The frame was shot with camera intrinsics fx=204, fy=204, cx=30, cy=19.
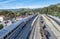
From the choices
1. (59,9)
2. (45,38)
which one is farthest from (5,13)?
(59,9)

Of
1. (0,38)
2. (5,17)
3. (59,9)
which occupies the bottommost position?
(59,9)

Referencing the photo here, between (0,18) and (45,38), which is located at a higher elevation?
(0,18)

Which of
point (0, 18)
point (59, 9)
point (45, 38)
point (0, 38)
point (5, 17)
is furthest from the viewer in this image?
point (59, 9)

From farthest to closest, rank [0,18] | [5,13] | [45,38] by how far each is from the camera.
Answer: [5,13] < [0,18] < [45,38]

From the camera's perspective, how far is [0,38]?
317 centimetres

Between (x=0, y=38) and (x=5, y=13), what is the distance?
11227 mm

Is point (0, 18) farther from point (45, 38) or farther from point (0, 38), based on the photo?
point (0, 38)

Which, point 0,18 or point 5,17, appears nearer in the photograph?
point 0,18

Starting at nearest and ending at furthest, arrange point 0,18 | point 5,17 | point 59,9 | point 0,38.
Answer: point 0,38, point 0,18, point 5,17, point 59,9

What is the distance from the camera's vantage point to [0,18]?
40.4 feet

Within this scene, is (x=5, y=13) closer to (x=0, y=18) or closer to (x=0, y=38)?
(x=0, y=18)

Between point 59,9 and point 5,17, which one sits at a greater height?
point 5,17

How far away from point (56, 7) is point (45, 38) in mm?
32015

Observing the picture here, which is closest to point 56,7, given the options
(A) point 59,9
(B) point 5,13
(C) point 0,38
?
(A) point 59,9
